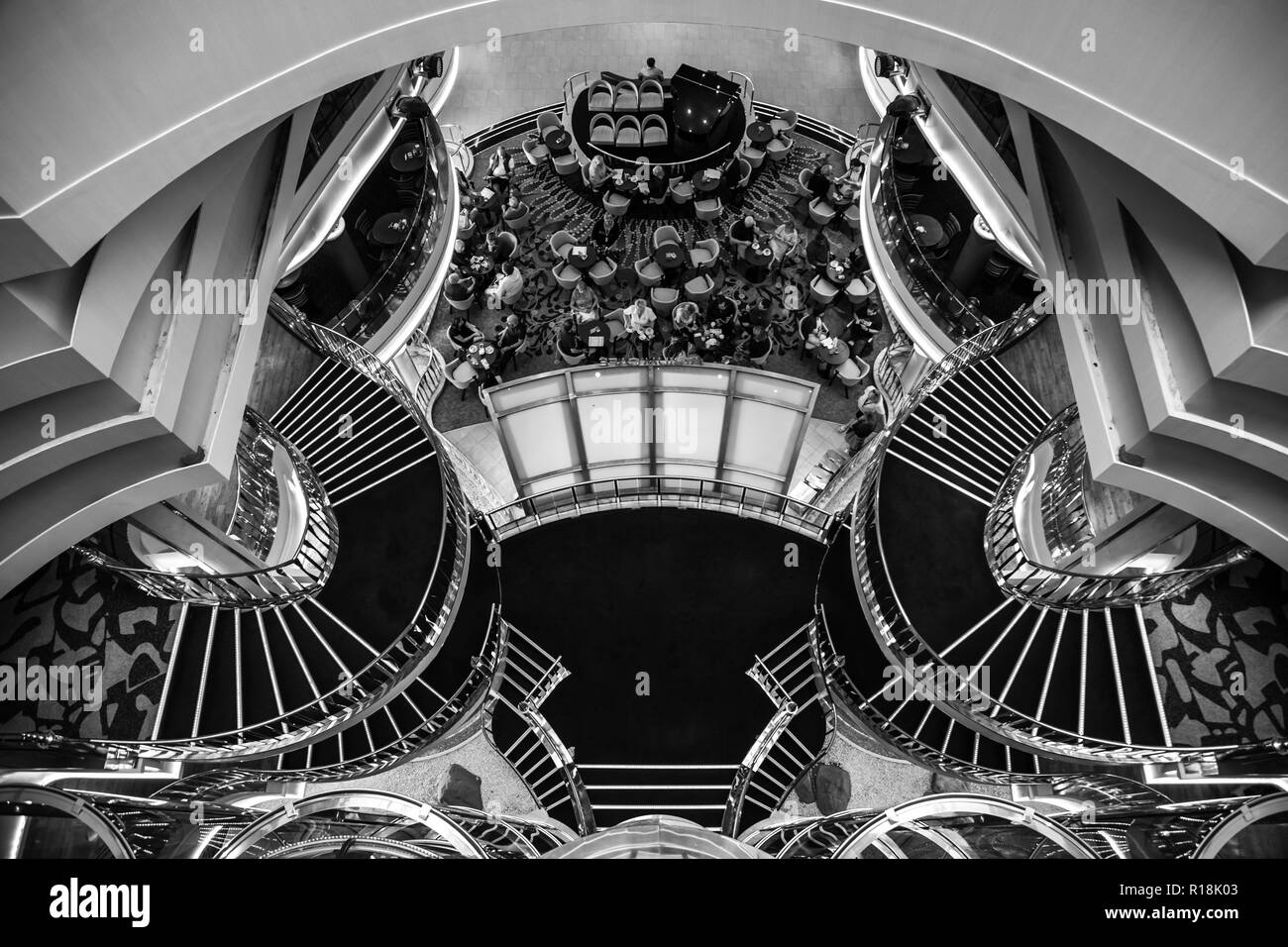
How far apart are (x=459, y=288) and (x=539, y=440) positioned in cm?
389

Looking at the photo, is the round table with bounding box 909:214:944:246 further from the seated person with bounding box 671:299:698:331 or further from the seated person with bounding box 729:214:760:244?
the seated person with bounding box 671:299:698:331

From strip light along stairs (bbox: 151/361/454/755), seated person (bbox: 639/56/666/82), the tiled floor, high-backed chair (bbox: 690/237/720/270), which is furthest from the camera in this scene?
the tiled floor

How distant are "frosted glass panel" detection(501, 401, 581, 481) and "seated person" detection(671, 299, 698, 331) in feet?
9.80

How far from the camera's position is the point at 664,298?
44.8ft

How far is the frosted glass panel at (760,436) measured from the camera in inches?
439

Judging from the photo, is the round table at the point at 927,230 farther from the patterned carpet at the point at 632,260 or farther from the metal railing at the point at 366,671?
the metal railing at the point at 366,671

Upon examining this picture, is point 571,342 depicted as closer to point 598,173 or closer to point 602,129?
point 598,173

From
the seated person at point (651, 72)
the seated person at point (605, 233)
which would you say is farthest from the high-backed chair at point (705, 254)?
the seated person at point (651, 72)

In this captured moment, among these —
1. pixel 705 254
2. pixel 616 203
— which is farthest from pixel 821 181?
pixel 616 203

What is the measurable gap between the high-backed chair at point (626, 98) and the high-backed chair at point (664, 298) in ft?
11.4

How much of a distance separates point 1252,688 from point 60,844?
33.6 feet

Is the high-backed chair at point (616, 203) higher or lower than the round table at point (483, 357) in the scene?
higher

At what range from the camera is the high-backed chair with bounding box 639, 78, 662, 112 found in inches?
586

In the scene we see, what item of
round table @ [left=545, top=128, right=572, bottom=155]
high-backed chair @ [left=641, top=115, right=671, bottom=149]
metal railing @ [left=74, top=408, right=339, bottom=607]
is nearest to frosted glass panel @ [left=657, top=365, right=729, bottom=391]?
metal railing @ [left=74, top=408, right=339, bottom=607]
